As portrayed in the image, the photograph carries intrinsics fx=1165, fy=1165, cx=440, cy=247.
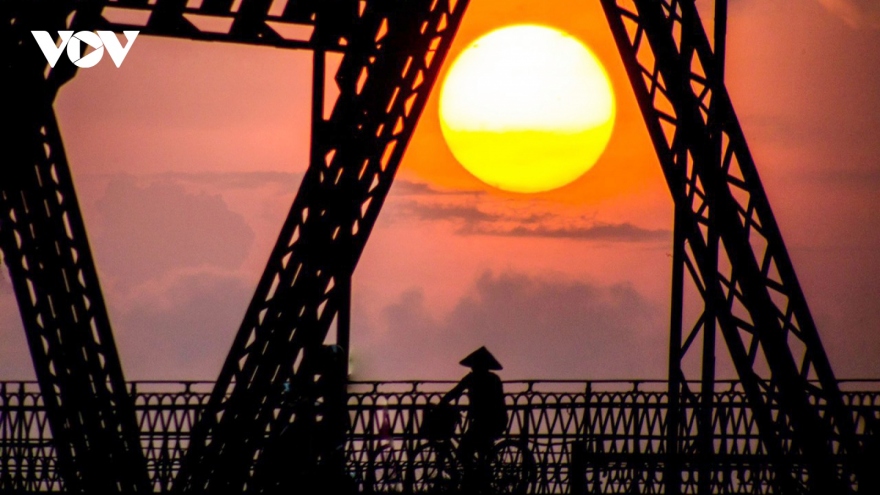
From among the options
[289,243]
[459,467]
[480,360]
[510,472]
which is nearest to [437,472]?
[459,467]

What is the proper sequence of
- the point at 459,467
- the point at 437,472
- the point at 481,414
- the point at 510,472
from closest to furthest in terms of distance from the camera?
the point at 481,414 → the point at 437,472 → the point at 510,472 → the point at 459,467

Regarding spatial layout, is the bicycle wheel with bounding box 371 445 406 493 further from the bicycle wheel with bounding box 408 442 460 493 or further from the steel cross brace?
the steel cross brace

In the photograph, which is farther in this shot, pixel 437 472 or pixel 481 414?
pixel 437 472

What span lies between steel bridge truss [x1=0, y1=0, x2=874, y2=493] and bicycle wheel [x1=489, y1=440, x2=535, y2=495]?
352 centimetres

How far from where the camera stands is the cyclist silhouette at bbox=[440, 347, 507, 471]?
14047mm

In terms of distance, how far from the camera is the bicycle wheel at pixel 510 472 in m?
14.6

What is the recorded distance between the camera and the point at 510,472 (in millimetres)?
14859

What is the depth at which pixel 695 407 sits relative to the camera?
14.6m

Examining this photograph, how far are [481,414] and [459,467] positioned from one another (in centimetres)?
118

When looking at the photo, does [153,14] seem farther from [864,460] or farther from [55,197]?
[864,460]

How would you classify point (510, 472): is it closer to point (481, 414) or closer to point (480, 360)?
point (481, 414)

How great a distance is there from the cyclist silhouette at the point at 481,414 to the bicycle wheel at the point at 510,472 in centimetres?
36

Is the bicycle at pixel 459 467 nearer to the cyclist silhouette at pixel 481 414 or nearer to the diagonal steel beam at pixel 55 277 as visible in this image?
the cyclist silhouette at pixel 481 414

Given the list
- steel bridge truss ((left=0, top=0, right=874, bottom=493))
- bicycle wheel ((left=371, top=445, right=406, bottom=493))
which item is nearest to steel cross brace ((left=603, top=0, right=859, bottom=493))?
steel bridge truss ((left=0, top=0, right=874, bottom=493))
